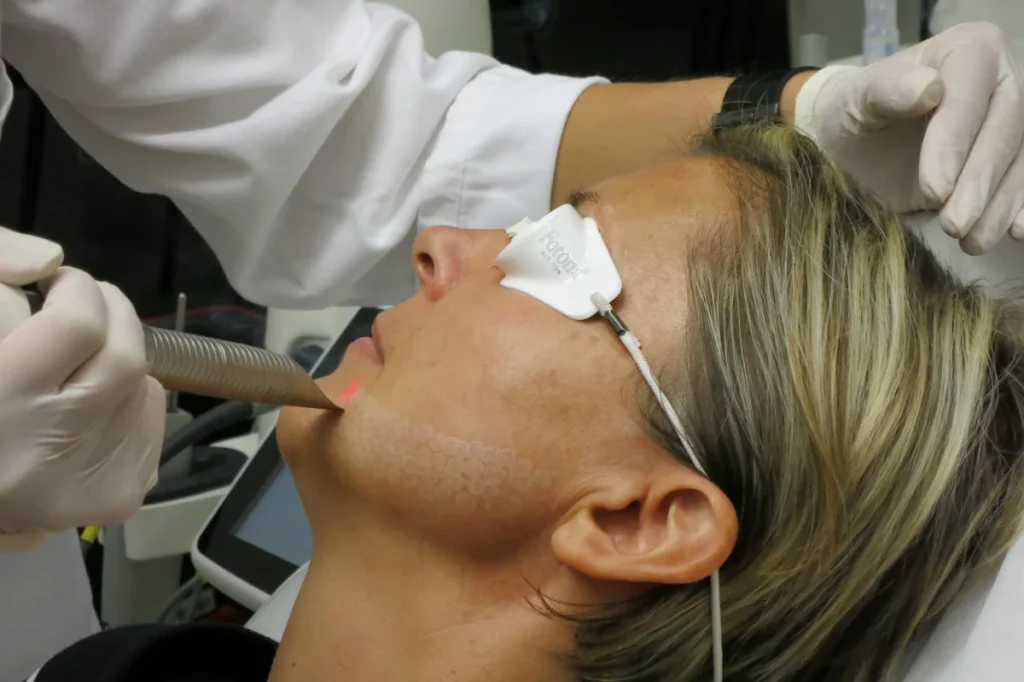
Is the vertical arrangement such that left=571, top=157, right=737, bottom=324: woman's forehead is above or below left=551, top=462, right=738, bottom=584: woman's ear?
above

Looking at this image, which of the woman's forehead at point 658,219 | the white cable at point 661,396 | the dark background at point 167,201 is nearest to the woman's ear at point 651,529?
the white cable at point 661,396

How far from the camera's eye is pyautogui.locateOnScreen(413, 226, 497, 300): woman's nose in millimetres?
850

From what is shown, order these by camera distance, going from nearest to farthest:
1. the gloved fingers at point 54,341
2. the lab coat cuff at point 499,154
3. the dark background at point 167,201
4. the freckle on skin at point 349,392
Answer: the gloved fingers at point 54,341 → the freckle on skin at point 349,392 → the lab coat cuff at point 499,154 → the dark background at point 167,201

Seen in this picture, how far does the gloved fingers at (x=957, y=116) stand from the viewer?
867 millimetres

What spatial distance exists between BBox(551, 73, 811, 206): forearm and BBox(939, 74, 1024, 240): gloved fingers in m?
0.23

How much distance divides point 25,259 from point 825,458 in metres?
0.60

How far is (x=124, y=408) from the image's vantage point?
712 millimetres

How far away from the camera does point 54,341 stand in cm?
61

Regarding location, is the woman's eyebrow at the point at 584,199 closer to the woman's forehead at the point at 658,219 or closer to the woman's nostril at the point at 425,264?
the woman's forehead at the point at 658,219

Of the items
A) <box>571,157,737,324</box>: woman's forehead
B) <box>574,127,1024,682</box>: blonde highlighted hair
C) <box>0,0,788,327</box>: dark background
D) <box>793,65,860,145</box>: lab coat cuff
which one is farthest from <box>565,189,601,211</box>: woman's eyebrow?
<box>0,0,788,327</box>: dark background

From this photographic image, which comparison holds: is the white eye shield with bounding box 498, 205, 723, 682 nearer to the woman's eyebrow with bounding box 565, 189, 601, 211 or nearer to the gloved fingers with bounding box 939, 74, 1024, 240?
the woman's eyebrow with bounding box 565, 189, 601, 211

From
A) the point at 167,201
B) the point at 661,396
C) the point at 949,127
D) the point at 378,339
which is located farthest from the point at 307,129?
the point at 167,201

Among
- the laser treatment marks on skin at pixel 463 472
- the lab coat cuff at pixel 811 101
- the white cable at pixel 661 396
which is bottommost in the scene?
the laser treatment marks on skin at pixel 463 472

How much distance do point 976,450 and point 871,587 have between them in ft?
0.48
